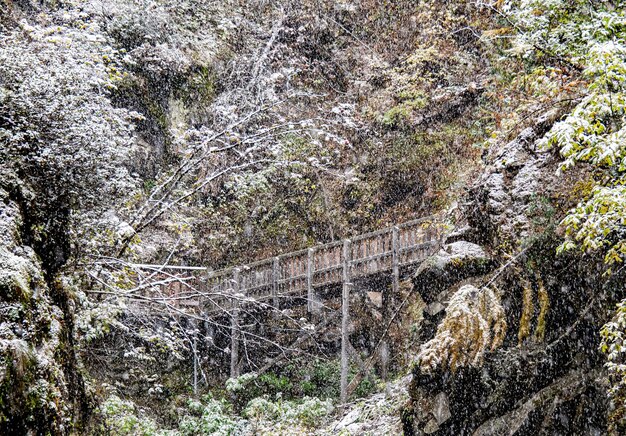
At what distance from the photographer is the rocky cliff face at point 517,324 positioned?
21.6 ft

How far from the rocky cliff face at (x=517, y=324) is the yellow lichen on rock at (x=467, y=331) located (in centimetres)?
1

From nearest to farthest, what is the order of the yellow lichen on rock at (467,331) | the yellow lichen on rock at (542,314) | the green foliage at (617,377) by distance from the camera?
the green foliage at (617,377) → the yellow lichen on rock at (467,331) → the yellow lichen on rock at (542,314)

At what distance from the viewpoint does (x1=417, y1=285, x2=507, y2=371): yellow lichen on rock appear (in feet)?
21.9

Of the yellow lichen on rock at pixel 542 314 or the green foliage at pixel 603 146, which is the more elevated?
the green foliage at pixel 603 146

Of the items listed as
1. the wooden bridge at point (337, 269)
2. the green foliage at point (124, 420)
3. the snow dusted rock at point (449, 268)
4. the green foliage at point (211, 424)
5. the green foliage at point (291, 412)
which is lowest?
the green foliage at point (211, 424)

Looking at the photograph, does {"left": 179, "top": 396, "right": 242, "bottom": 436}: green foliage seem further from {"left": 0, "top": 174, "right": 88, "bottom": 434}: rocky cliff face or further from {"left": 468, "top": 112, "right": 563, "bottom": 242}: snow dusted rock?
{"left": 0, "top": 174, "right": 88, "bottom": 434}: rocky cliff face

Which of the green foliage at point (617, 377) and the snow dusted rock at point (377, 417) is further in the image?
the snow dusted rock at point (377, 417)

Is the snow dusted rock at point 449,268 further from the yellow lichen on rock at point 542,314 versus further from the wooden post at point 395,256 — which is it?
the wooden post at point 395,256

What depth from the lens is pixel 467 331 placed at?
6676mm

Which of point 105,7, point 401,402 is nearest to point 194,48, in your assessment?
point 105,7

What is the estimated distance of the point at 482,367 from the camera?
7250 millimetres

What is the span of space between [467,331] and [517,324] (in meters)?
0.93

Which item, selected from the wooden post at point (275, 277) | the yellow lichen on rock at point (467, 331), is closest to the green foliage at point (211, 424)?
the wooden post at point (275, 277)

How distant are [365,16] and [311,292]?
9.71 m
